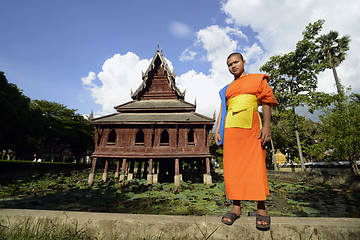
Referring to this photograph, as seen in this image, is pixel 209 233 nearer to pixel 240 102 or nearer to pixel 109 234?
pixel 109 234

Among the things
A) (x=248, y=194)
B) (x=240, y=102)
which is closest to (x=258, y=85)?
(x=240, y=102)

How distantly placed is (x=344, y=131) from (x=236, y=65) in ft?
37.4

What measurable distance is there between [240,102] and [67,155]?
57.5m

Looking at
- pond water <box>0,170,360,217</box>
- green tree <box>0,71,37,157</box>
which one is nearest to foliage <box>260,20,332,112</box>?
pond water <box>0,170,360,217</box>

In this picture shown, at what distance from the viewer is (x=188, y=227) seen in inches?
64.7

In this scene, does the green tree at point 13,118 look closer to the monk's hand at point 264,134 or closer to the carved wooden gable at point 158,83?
the carved wooden gable at point 158,83

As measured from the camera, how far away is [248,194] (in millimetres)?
1837

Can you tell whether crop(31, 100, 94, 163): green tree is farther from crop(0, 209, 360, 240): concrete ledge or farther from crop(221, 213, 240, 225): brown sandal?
crop(221, 213, 240, 225): brown sandal

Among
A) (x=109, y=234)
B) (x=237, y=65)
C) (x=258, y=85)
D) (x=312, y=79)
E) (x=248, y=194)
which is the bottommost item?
(x=109, y=234)

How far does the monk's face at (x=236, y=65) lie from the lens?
2379 millimetres

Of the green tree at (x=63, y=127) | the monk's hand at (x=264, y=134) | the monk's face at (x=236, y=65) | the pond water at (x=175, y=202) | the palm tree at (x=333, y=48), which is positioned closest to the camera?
the monk's hand at (x=264, y=134)

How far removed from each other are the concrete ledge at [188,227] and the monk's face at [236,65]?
6.14ft

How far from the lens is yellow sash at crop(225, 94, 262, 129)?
204 centimetres

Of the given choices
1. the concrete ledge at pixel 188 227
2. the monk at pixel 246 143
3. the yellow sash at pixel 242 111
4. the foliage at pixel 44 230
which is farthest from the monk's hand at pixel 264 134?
the foliage at pixel 44 230
